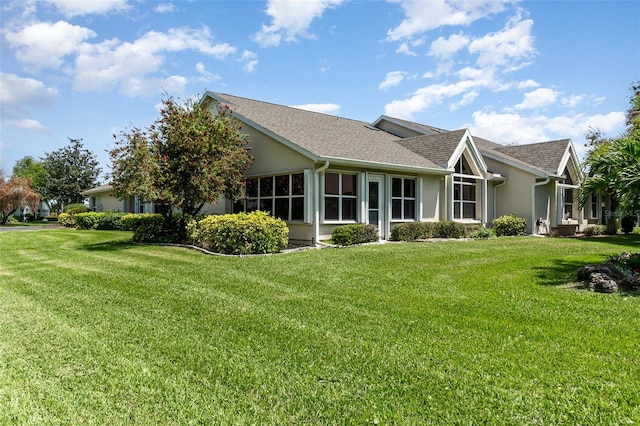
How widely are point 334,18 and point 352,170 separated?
17.6 ft

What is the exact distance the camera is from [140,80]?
1655 cm

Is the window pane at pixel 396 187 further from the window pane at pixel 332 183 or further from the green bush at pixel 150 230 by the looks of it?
the green bush at pixel 150 230

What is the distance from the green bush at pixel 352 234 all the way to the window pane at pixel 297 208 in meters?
1.48

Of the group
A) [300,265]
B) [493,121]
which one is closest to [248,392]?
[300,265]

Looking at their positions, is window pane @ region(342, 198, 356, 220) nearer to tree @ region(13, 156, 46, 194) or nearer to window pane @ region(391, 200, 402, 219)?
window pane @ region(391, 200, 402, 219)

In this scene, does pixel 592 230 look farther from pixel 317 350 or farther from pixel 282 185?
pixel 317 350

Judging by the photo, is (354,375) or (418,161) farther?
(418,161)

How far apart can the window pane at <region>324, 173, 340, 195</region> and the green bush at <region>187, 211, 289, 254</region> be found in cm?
268

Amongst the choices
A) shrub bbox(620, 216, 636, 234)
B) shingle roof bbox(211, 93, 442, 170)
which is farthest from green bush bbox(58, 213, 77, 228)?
shrub bbox(620, 216, 636, 234)

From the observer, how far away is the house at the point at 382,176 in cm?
1423

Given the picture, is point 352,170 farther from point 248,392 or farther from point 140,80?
point 248,392

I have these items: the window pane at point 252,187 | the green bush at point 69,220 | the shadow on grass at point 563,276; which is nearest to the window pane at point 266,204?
the window pane at point 252,187

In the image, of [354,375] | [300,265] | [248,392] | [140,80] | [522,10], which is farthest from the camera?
[140,80]

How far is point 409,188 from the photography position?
16.7 metres
